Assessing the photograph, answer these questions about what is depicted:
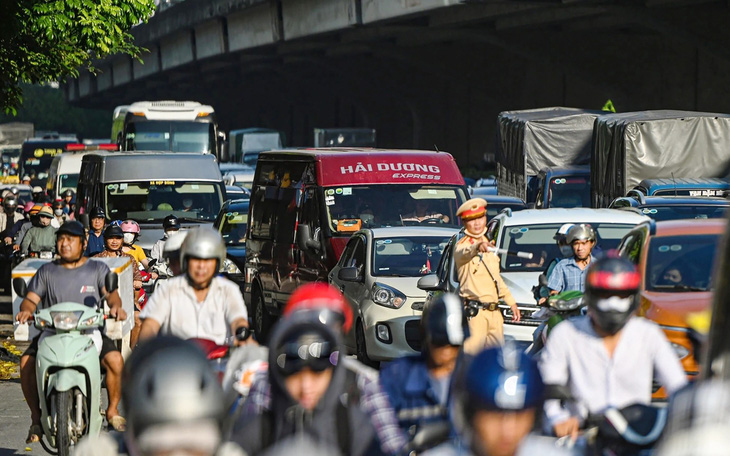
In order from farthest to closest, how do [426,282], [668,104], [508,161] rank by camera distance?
[668,104] → [508,161] → [426,282]

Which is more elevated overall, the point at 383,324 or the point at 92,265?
the point at 92,265

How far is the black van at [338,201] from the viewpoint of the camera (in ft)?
55.9

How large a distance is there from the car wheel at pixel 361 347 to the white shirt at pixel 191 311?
22.8 feet

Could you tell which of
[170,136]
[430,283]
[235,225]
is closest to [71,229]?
[430,283]

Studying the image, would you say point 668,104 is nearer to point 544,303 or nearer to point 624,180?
point 624,180

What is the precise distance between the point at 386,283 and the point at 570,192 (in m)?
14.1

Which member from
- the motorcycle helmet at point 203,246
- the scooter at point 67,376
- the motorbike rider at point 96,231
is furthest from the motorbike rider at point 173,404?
the motorbike rider at point 96,231

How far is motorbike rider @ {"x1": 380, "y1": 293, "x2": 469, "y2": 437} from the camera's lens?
5332 millimetres

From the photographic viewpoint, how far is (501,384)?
3.45 meters

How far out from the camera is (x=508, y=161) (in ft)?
111

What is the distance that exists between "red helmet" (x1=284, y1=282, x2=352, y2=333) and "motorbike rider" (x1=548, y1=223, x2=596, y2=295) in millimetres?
4943

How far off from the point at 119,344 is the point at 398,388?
6.37 m

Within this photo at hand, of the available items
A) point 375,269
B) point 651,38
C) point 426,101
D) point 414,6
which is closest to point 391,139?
point 426,101

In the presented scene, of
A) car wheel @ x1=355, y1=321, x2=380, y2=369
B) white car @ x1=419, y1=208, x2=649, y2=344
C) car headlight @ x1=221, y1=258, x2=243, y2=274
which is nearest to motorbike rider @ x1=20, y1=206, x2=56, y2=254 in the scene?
car headlight @ x1=221, y1=258, x2=243, y2=274
